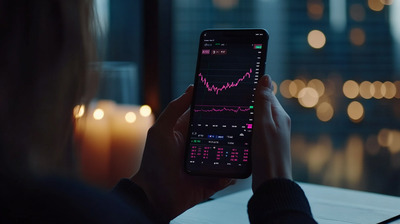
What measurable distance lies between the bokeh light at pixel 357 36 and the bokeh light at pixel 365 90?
109 millimetres

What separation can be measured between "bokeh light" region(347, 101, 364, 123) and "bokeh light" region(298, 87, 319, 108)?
93 millimetres

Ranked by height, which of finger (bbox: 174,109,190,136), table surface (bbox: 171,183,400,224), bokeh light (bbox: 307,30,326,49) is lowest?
table surface (bbox: 171,183,400,224)

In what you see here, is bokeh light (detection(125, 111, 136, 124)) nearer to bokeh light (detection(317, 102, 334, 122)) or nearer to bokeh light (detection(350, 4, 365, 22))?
bokeh light (detection(317, 102, 334, 122))

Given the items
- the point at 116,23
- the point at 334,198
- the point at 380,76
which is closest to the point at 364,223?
the point at 334,198

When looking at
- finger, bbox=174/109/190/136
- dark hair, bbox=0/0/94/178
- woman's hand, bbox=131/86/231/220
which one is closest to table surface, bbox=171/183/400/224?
woman's hand, bbox=131/86/231/220

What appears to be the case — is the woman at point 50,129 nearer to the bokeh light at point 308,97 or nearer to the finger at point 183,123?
the finger at point 183,123

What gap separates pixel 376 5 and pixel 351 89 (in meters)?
0.23

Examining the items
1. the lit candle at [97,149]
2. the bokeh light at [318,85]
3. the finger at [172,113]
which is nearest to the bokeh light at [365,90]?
the bokeh light at [318,85]

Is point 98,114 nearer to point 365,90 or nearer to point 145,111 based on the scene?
point 145,111

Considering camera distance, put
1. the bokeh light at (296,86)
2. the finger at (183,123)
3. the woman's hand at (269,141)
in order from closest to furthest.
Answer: the woman's hand at (269,141)
the finger at (183,123)
the bokeh light at (296,86)

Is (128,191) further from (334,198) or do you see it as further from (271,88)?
(334,198)

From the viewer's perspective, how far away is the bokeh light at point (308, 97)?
4.60 ft

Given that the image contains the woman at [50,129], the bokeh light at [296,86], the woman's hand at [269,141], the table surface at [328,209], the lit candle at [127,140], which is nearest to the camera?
the woman at [50,129]

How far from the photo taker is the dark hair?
1.65 ft
